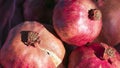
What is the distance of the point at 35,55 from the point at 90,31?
0.77ft

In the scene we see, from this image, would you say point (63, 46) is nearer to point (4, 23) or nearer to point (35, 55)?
point (35, 55)

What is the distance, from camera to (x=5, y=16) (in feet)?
5.47

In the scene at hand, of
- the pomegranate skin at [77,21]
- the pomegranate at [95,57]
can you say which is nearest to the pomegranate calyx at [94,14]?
the pomegranate skin at [77,21]

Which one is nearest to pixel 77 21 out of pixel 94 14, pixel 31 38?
pixel 94 14

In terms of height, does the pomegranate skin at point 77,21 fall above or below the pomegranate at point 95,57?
above

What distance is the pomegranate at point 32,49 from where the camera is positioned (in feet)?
4.00

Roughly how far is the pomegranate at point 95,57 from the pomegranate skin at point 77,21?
44mm

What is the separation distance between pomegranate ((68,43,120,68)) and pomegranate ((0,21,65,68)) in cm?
7

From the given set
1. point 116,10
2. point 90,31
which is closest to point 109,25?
point 116,10

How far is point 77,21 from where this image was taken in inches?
49.4

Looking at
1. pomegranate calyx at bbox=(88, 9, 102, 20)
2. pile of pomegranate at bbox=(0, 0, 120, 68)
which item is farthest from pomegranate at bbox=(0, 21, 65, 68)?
pomegranate calyx at bbox=(88, 9, 102, 20)

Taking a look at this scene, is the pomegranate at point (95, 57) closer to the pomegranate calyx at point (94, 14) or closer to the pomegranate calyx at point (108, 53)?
the pomegranate calyx at point (108, 53)

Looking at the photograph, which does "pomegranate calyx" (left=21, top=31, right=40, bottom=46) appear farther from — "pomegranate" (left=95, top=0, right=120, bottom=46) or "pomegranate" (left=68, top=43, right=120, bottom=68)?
"pomegranate" (left=95, top=0, right=120, bottom=46)

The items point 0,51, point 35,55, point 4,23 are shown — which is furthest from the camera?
point 4,23
